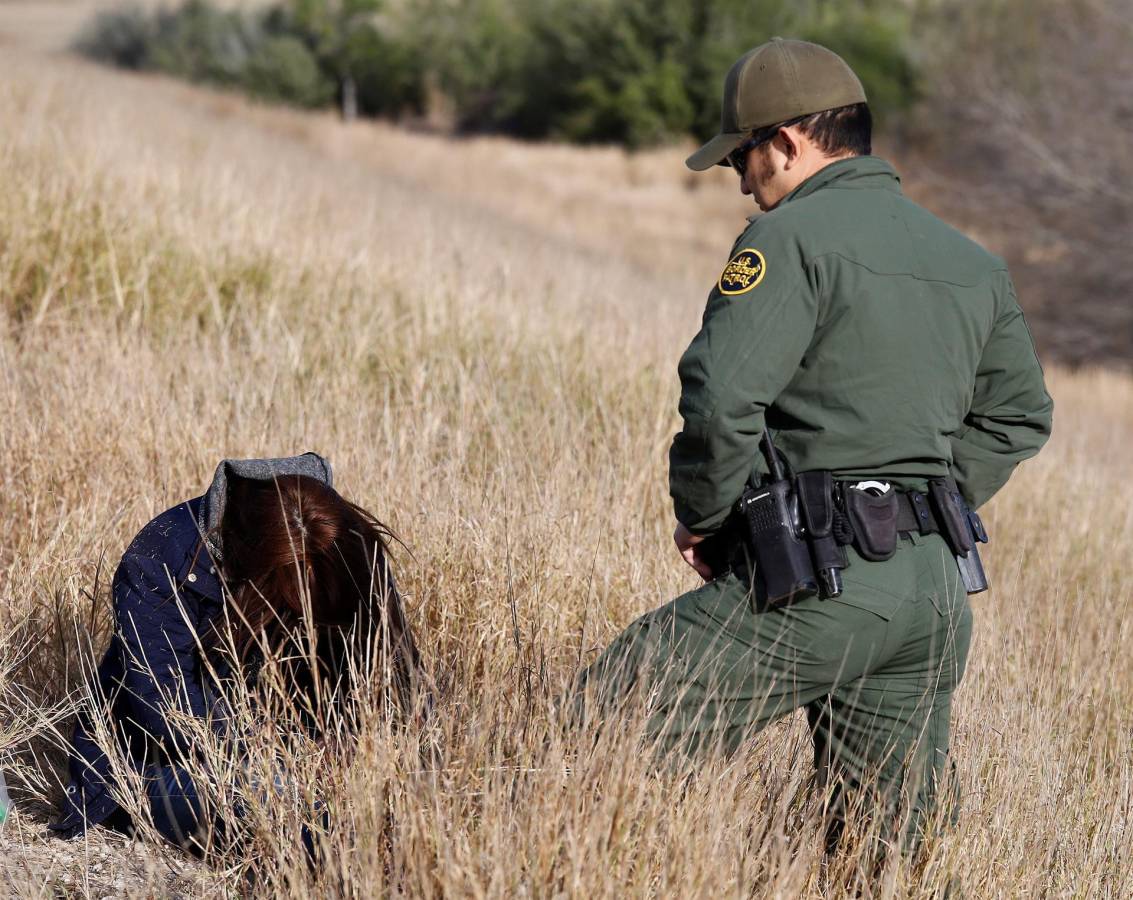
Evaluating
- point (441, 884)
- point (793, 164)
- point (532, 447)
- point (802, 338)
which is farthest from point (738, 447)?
point (532, 447)

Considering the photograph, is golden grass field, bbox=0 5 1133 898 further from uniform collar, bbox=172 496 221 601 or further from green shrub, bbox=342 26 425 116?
green shrub, bbox=342 26 425 116

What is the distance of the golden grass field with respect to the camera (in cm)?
205

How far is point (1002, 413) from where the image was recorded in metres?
2.52

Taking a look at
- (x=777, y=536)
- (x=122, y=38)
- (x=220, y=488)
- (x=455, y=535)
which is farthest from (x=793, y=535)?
(x=122, y=38)

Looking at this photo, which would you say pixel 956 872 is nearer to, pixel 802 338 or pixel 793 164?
pixel 802 338

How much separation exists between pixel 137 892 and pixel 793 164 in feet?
5.95

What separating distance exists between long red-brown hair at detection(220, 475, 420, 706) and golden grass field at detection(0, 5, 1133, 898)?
257 mm

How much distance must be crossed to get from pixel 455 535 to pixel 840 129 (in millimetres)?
1557

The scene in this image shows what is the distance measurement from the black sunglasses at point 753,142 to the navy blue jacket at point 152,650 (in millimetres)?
1364

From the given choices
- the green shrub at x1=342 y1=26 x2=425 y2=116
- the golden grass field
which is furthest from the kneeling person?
the green shrub at x1=342 y1=26 x2=425 y2=116

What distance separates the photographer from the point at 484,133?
3650 cm

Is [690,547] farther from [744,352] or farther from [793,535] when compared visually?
[744,352]

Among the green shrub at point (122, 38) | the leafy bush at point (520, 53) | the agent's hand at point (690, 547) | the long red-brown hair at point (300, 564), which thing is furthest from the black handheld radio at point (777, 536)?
the green shrub at point (122, 38)

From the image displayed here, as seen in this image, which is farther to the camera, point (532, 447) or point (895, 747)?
point (532, 447)
